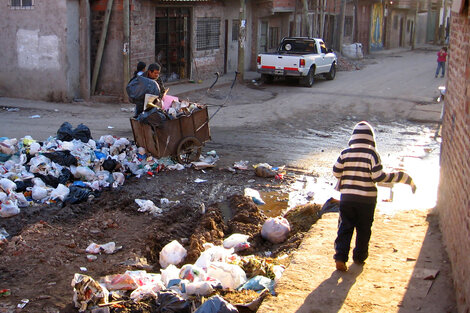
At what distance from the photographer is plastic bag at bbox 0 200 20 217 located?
786 centimetres

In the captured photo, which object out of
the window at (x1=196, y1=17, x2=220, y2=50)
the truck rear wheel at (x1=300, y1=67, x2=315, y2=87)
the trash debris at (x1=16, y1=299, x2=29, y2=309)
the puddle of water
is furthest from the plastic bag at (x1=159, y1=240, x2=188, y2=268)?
the truck rear wheel at (x1=300, y1=67, x2=315, y2=87)

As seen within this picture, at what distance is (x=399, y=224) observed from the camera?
7.19 meters

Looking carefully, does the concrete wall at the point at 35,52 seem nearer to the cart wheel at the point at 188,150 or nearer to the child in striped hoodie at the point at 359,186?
the cart wheel at the point at 188,150

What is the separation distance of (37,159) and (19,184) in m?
0.73

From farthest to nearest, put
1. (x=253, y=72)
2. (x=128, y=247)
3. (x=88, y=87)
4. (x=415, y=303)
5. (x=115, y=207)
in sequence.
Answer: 1. (x=253, y=72)
2. (x=88, y=87)
3. (x=115, y=207)
4. (x=128, y=247)
5. (x=415, y=303)

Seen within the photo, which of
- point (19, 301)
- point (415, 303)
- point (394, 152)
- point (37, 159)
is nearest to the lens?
point (415, 303)

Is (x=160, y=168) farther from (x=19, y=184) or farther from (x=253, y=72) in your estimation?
(x=253, y=72)

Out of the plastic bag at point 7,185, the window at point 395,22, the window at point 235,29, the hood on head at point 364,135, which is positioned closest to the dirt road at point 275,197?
the plastic bag at point 7,185

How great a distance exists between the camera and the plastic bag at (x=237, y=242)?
22.7 feet

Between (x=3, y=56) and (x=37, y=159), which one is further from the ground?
(x=3, y=56)

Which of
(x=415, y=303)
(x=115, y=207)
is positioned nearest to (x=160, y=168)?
(x=115, y=207)

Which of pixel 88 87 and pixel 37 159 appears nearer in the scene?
pixel 37 159

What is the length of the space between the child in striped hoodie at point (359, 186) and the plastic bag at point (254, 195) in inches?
130

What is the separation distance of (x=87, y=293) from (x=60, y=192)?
366 centimetres
